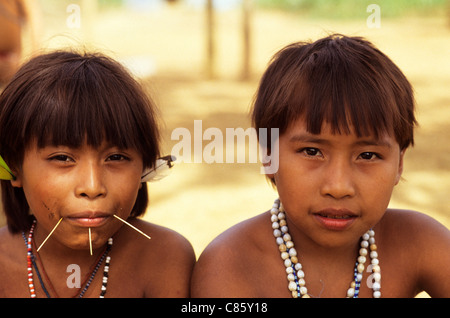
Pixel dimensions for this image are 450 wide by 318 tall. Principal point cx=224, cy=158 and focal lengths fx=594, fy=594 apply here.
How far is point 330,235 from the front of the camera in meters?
2.10

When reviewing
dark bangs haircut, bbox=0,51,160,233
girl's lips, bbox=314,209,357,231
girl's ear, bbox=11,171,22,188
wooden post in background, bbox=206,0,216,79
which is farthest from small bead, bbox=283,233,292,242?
wooden post in background, bbox=206,0,216,79

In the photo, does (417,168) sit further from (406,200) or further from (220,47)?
(220,47)

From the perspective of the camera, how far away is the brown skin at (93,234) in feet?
6.72

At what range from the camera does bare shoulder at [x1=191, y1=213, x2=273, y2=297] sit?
2.18 m

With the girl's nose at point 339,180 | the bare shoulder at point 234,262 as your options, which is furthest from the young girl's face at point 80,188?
the girl's nose at point 339,180

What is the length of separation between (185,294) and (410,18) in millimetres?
16665

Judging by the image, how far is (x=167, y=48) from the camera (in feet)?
55.7

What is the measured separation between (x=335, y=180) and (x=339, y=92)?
32 cm

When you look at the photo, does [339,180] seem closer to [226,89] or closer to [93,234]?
[93,234]

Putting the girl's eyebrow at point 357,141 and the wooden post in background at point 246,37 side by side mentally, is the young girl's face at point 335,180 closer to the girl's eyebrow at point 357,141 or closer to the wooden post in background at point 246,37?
the girl's eyebrow at point 357,141

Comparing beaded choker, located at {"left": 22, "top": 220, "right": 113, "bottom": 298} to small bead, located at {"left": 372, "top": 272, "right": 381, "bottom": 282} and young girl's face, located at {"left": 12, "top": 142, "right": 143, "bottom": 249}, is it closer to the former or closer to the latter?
young girl's face, located at {"left": 12, "top": 142, "right": 143, "bottom": 249}

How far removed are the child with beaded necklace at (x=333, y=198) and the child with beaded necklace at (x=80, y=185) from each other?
0.27 m

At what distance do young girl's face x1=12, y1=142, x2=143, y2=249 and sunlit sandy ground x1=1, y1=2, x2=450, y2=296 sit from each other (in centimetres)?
64
